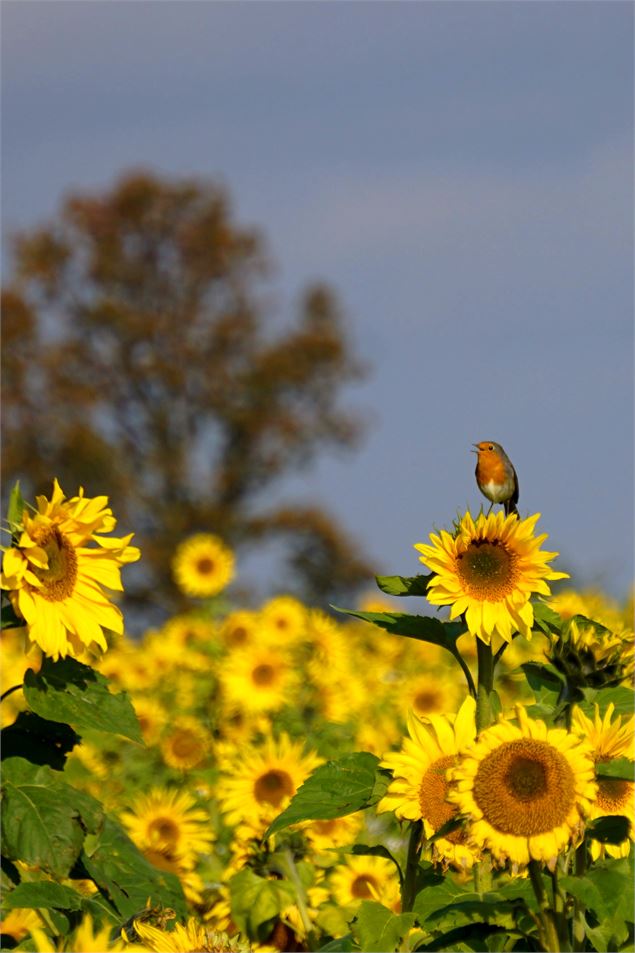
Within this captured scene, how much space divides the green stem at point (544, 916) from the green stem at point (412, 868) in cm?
41

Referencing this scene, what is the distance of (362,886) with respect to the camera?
434cm

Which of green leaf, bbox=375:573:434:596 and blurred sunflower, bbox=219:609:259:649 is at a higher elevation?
blurred sunflower, bbox=219:609:259:649

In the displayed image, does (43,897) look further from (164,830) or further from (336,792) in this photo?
(164,830)

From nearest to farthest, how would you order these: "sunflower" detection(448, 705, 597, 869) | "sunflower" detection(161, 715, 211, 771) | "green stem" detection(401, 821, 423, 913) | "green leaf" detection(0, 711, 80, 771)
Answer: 1. "sunflower" detection(448, 705, 597, 869)
2. "green stem" detection(401, 821, 423, 913)
3. "green leaf" detection(0, 711, 80, 771)
4. "sunflower" detection(161, 715, 211, 771)

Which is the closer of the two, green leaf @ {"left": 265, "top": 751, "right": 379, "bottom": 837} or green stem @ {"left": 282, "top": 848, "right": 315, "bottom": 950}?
green leaf @ {"left": 265, "top": 751, "right": 379, "bottom": 837}

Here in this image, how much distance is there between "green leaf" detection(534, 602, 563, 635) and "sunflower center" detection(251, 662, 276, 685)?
351 cm

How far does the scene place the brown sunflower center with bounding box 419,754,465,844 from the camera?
285 centimetres

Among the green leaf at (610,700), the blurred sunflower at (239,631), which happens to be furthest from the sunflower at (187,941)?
the blurred sunflower at (239,631)

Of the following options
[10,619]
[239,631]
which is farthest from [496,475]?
[239,631]

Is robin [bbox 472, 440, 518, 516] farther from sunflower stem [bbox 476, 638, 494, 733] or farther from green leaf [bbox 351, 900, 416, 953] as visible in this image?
green leaf [bbox 351, 900, 416, 953]

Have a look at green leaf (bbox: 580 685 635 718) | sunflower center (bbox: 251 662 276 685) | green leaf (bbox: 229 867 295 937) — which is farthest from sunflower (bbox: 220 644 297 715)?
green leaf (bbox: 580 685 635 718)

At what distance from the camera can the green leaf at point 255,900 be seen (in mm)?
3865

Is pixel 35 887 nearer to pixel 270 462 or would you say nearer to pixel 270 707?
pixel 270 707

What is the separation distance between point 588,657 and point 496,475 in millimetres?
767
